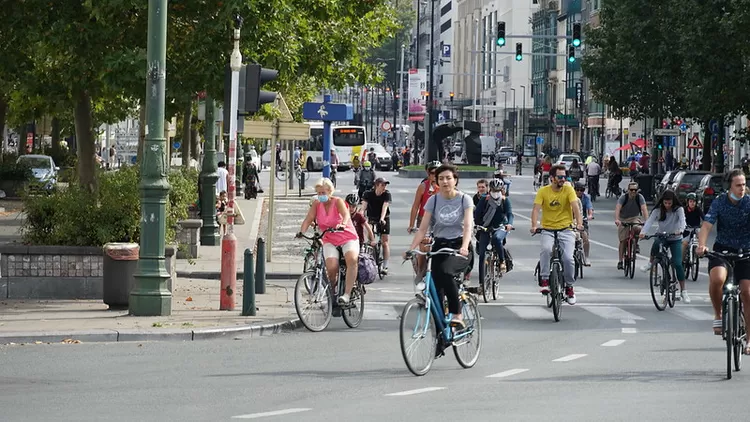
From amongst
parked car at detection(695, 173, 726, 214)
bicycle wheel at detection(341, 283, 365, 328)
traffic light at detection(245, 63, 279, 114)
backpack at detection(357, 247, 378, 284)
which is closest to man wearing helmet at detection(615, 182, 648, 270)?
traffic light at detection(245, 63, 279, 114)

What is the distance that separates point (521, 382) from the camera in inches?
494

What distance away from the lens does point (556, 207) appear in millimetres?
19016

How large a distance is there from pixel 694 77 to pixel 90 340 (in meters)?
37.4

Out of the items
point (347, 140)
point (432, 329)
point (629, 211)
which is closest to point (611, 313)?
point (629, 211)

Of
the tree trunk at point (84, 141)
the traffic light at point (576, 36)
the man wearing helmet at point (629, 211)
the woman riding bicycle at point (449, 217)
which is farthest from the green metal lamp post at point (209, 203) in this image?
the traffic light at point (576, 36)

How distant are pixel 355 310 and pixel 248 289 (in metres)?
1.15

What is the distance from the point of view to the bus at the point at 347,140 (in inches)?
4178

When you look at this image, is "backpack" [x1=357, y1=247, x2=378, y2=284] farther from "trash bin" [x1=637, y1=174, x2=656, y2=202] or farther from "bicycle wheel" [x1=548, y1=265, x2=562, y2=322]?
"trash bin" [x1=637, y1=174, x2=656, y2=202]

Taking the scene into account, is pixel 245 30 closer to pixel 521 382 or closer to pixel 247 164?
pixel 521 382

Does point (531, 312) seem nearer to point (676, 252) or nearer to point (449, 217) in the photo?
point (676, 252)

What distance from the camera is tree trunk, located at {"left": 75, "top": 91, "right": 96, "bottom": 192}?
27.2m

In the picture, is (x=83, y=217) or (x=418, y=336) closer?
(x=418, y=336)

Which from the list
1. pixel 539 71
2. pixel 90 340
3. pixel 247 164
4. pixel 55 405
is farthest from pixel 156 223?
pixel 539 71

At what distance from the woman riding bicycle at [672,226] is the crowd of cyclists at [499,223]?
0.01 meters
